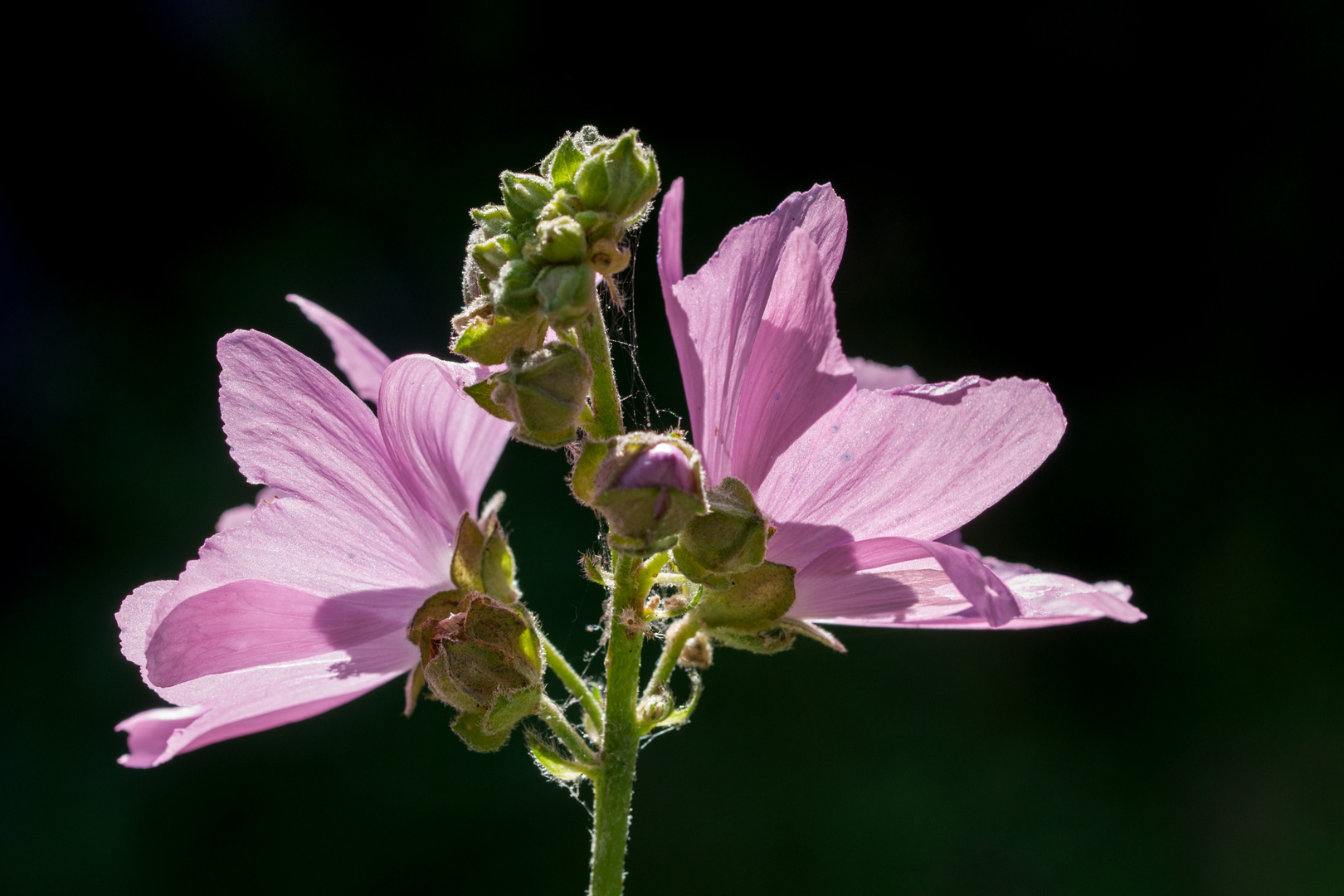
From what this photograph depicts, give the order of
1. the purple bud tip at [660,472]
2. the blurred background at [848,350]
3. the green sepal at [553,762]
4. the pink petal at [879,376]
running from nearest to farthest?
the purple bud tip at [660,472] < the green sepal at [553,762] < the pink petal at [879,376] < the blurred background at [848,350]

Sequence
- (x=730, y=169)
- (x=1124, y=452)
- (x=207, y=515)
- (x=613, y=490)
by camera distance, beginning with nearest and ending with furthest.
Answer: (x=613, y=490) < (x=207, y=515) < (x=730, y=169) < (x=1124, y=452)

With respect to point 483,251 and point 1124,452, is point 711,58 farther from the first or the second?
point 483,251

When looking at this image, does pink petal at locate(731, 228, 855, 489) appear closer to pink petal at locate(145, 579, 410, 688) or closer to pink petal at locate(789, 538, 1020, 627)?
pink petal at locate(789, 538, 1020, 627)

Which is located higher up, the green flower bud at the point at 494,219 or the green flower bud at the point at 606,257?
the green flower bud at the point at 494,219

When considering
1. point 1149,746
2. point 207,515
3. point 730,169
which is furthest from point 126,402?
point 1149,746

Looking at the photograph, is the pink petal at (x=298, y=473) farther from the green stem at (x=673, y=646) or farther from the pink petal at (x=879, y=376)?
the pink petal at (x=879, y=376)

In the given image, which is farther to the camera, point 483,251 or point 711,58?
point 711,58

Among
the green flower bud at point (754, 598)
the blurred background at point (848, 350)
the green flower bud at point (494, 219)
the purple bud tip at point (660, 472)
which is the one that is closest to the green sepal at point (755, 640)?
the green flower bud at point (754, 598)


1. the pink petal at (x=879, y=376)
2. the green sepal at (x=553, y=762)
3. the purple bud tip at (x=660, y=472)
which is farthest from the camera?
the pink petal at (x=879, y=376)

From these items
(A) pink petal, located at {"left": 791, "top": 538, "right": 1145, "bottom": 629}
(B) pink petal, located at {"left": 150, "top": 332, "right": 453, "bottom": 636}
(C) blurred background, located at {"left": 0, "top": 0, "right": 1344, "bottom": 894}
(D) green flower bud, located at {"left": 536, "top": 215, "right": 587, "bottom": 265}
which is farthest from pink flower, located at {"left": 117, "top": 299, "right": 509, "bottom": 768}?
(C) blurred background, located at {"left": 0, "top": 0, "right": 1344, "bottom": 894}
